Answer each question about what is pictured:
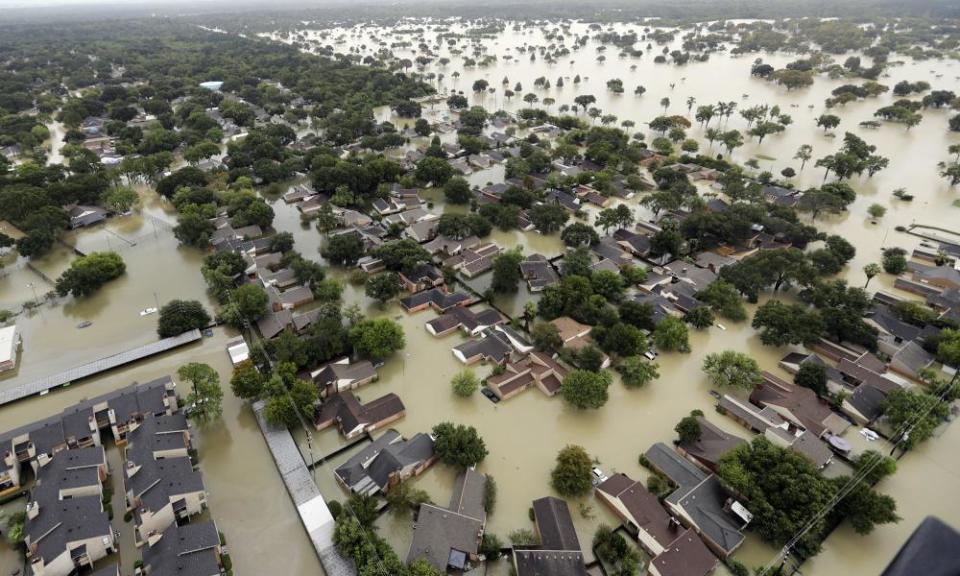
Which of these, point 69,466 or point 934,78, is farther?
point 934,78

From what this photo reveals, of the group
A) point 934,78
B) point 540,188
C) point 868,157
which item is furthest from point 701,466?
point 934,78

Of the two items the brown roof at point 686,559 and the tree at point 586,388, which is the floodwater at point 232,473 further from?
the tree at point 586,388

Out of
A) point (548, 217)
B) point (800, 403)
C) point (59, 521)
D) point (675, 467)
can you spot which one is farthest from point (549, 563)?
point (548, 217)

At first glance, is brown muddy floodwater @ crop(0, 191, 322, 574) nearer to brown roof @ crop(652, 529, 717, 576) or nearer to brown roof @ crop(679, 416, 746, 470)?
brown roof @ crop(652, 529, 717, 576)

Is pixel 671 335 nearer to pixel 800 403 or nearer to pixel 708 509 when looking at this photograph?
pixel 800 403

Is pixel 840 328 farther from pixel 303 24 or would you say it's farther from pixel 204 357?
pixel 303 24

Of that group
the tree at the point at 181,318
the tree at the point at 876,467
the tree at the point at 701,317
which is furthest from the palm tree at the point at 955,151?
the tree at the point at 181,318
